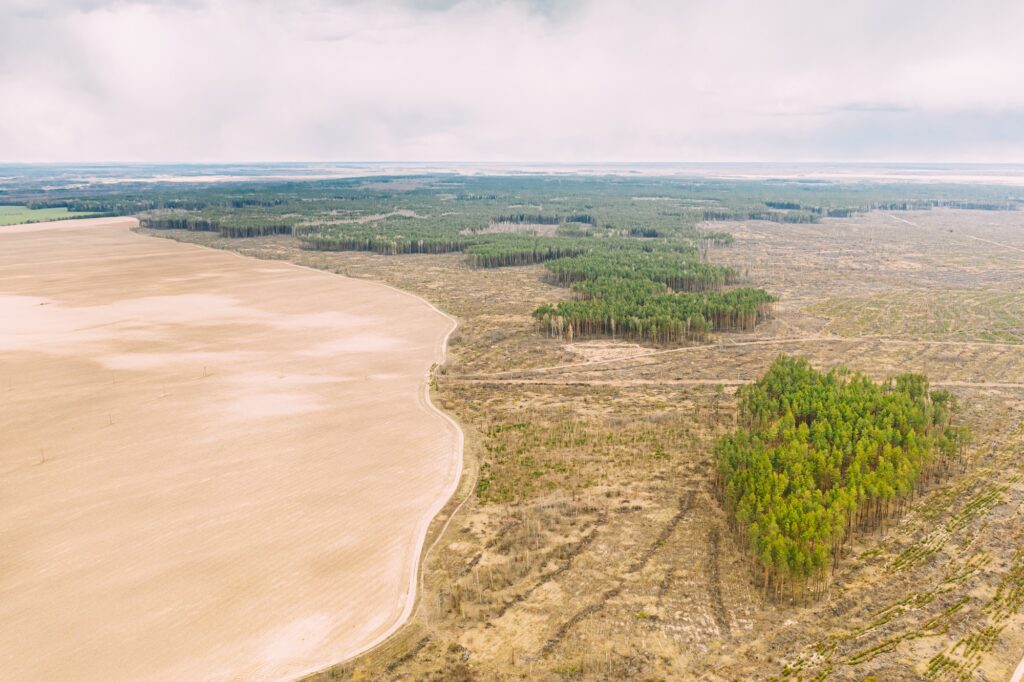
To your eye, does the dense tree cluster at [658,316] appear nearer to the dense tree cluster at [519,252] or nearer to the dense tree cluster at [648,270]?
the dense tree cluster at [648,270]

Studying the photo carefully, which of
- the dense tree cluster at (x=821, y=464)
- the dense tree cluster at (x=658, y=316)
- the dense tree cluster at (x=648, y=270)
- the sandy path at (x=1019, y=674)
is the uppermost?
the dense tree cluster at (x=648, y=270)

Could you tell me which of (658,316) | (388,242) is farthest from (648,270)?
(388,242)

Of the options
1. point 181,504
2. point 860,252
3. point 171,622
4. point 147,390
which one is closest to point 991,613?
point 171,622

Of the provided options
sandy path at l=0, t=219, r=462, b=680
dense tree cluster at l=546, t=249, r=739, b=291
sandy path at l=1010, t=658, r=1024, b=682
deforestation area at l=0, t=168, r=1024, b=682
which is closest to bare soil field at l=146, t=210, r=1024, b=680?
deforestation area at l=0, t=168, r=1024, b=682

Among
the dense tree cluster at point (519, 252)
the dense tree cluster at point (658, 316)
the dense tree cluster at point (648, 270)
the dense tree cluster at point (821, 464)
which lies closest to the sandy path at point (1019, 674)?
the dense tree cluster at point (821, 464)

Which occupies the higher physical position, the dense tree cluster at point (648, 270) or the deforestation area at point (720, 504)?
the dense tree cluster at point (648, 270)

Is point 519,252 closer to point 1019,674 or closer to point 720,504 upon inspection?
point 720,504
